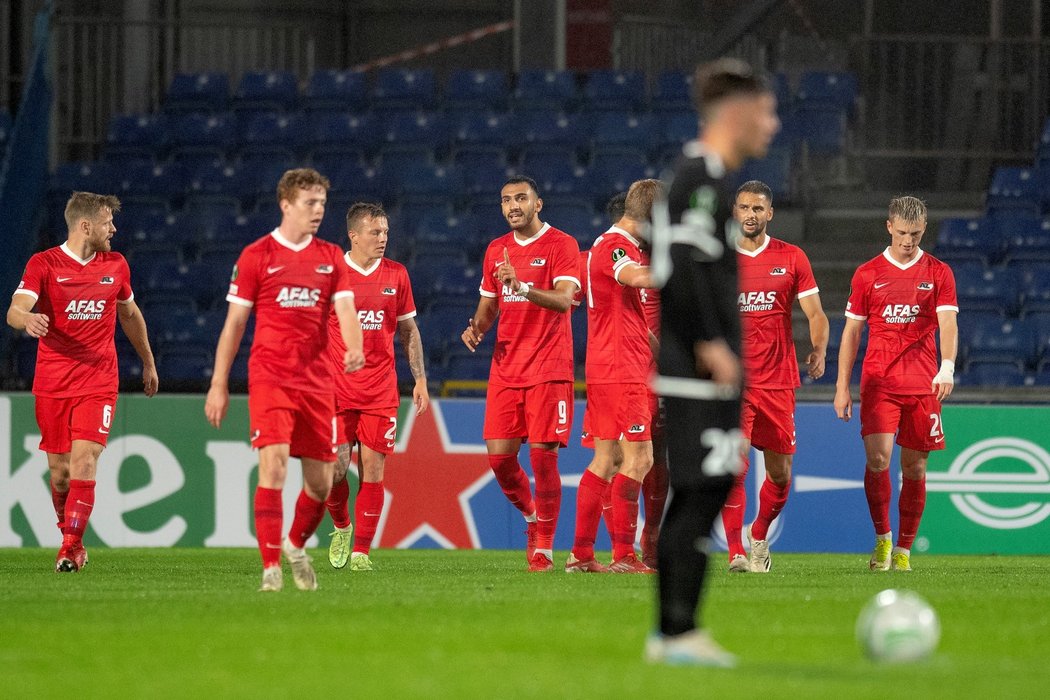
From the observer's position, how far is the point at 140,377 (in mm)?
16125

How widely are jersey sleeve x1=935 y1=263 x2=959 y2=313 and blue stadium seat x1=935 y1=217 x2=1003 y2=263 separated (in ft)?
20.1

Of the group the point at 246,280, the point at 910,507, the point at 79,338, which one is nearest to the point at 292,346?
the point at 246,280

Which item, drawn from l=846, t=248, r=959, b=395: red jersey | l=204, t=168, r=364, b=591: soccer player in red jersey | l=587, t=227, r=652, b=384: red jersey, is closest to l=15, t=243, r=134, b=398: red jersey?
l=204, t=168, r=364, b=591: soccer player in red jersey

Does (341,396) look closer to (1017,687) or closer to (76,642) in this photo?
(76,642)

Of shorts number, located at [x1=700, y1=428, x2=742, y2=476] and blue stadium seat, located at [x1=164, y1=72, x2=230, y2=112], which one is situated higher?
blue stadium seat, located at [x1=164, y1=72, x2=230, y2=112]

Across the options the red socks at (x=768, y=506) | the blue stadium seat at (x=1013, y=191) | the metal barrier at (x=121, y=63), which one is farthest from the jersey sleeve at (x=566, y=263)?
the metal barrier at (x=121, y=63)

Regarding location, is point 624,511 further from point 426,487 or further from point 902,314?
point 426,487

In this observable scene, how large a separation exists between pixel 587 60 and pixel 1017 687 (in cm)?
1745

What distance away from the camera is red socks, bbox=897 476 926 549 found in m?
10.7

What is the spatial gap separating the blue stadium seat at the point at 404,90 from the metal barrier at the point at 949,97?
5.32 m

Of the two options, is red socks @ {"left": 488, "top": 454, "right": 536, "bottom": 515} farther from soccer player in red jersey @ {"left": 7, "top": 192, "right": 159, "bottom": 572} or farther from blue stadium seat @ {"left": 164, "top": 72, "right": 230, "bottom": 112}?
blue stadium seat @ {"left": 164, "top": 72, "right": 230, "bottom": 112}

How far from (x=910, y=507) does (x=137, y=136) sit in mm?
11808

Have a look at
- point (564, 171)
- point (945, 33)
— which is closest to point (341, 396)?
point (564, 171)

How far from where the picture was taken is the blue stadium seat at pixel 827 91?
18766 mm
